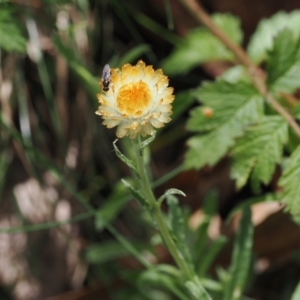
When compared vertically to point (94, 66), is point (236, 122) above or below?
below

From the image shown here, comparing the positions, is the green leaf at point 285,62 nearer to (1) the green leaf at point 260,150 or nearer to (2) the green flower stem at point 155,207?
(1) the green leaf at point 260,150

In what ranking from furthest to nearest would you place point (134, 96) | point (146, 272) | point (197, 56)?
point (197, 56) → point (146, 272) → point (134, 96)

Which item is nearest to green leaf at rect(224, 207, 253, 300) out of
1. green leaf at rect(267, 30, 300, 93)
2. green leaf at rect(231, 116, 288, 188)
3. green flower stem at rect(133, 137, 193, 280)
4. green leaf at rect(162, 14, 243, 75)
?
green leaf at rect(231, 116, 288, 188)

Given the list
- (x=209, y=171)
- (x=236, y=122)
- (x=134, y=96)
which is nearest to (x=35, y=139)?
(x=209, y=171)

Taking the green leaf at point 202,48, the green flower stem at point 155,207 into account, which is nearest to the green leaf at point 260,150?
the green flower stem at point 155,207

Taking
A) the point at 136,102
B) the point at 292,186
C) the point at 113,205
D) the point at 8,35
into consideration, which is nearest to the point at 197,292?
the point at 292,186

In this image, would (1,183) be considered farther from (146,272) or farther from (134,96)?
(134,96)
